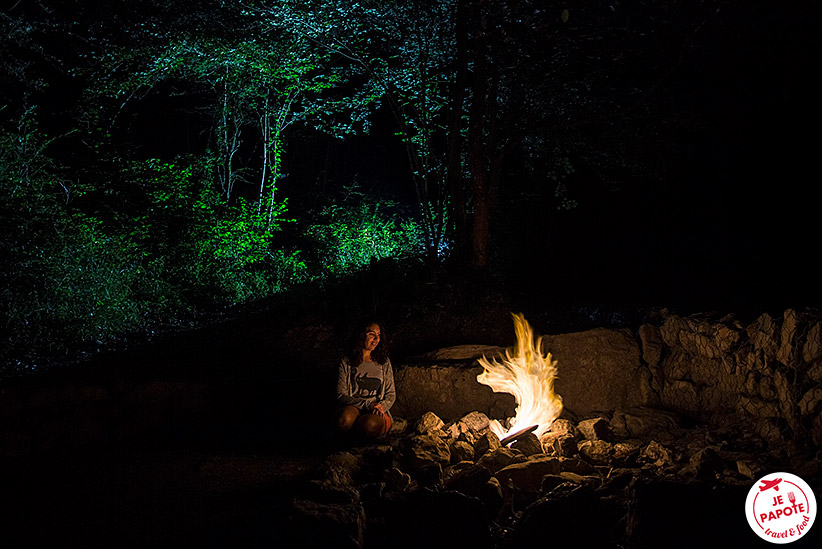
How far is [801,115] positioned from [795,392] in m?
5.06

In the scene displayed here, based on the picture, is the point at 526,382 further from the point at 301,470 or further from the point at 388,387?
the point at 301,470

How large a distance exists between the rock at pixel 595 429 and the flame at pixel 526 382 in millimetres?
324

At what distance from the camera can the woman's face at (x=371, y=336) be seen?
5.36 metres

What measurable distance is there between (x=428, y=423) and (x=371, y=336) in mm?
949

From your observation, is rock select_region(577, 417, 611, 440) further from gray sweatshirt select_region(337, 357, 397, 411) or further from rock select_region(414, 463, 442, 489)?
gray sweatshirt select_region(337, 357, 397, 411)

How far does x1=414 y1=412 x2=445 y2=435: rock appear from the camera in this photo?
5.48 m

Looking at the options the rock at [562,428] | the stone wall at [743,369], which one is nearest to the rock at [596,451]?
the rock at [562,428]

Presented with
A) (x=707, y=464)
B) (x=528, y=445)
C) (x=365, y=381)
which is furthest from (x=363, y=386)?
(x=707, y=464)

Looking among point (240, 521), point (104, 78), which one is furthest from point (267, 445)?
point (104, 78)

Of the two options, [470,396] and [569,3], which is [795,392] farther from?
[569,3]

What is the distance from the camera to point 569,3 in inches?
296

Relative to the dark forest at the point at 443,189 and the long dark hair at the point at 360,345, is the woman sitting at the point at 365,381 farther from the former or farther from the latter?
the dark forest at the point at 443,189

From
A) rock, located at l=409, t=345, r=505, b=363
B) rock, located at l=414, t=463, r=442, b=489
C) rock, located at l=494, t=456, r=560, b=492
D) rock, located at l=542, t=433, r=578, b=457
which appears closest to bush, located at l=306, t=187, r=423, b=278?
rock, located at l=409, t=345, r=505, b=363

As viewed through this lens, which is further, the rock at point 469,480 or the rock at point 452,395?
the rock at point 452,395
